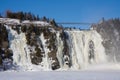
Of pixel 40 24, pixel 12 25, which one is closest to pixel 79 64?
pixel 40 24

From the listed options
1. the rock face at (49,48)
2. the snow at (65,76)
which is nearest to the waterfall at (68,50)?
the rock face at (49,48)

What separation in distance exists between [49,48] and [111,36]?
29496 millimetres

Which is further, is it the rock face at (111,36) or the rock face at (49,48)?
the rock face at (111,36)

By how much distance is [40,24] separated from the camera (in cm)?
9556

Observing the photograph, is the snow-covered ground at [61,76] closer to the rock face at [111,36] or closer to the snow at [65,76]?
the snow at [65,76]

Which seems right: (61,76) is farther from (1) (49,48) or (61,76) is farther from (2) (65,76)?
(1) (49,48)

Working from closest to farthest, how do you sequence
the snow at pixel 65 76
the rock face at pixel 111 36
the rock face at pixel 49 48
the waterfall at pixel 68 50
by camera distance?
the snow at pixel 65 76
the rock face at pixel 49 48
the waterfall at pixel 68 50
the rock face at pixel 111 36

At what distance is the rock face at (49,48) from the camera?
8306 cm

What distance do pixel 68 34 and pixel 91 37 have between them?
34.3 ft

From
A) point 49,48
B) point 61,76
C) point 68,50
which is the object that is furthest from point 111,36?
point 61,76

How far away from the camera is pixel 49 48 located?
8819 cm

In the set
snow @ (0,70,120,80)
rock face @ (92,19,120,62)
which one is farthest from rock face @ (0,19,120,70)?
snow @ (0,70,120,80)

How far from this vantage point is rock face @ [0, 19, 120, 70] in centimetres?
8306

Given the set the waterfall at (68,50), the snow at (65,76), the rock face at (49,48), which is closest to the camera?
the snow at (65,76)
